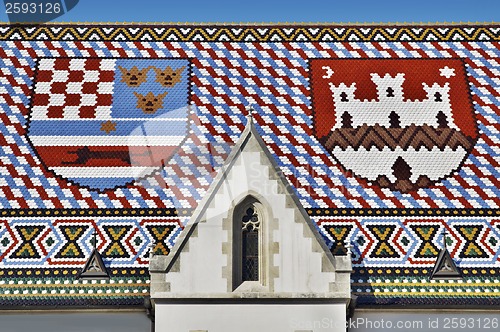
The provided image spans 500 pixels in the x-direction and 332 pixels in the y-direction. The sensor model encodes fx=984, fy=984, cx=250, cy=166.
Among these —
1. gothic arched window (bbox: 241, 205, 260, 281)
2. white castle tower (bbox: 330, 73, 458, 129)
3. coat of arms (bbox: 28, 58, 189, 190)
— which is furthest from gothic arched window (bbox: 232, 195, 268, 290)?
white castle tower (bbox: 330, 73, 458, 129)

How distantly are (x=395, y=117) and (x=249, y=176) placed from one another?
4.46m

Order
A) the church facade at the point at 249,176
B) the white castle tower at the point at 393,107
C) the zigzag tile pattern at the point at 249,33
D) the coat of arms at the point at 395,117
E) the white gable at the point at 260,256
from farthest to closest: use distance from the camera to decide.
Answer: the zigzag tile pattern at the point at 249,33 < the white castle tower at the point at 393,107 < the coat of arms at the point at 395,117 < the church facade at the point at 249,176 < the white gable at the point at 260,256

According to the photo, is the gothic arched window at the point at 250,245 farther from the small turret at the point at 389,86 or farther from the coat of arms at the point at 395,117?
the small turret at the point at 389,86

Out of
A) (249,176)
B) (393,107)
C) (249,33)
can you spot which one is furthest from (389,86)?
(249,176)

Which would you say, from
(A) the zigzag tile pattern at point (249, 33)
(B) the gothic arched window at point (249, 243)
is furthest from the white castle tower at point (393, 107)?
(B) the gothic arched window at point (249, 243)

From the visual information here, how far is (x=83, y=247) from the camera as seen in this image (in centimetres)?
1753

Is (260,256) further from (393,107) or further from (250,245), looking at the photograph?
(393,107)

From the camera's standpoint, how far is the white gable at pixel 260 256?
632 inches

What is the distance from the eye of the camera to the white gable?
16047 millimetres

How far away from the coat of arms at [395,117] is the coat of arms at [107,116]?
299 centimetres

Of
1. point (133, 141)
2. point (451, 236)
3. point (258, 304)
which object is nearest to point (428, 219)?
point (451, 236)

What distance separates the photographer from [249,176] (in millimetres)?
16438

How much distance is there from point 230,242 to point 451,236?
4.31 m

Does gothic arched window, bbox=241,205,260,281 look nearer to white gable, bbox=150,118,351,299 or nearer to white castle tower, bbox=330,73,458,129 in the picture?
white gable, bbox=150,118,351,299
